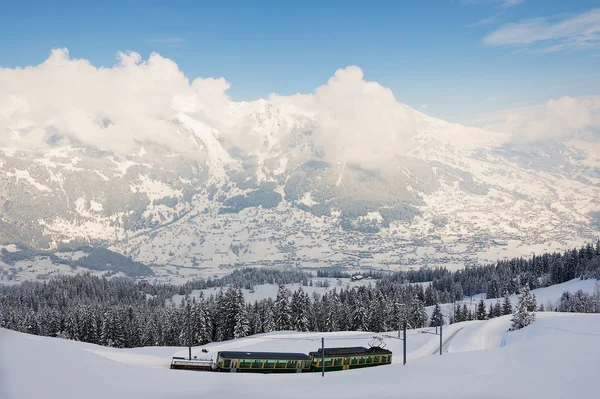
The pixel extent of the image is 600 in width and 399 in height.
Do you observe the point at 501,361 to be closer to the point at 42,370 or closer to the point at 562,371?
the point at 562,371

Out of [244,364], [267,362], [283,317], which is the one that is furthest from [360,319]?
[244,364]

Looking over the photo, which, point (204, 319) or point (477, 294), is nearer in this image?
point (204, 319)

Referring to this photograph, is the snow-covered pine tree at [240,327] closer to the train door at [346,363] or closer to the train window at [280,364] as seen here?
the train door at [346,363]

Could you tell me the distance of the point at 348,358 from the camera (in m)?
49.7

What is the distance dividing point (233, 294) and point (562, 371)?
70942mm

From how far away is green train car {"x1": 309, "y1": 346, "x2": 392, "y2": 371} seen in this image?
157 ft

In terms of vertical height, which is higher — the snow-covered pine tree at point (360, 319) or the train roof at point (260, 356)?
the train roof at point (260, 356)

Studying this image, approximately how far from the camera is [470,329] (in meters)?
90.1

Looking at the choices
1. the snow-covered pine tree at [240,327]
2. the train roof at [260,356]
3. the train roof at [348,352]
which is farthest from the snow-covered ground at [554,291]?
the train roof at [260,356]

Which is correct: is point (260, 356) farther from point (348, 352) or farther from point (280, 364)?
point (348, 352)

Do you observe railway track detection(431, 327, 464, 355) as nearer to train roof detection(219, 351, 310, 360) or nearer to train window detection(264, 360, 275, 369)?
train roof detection(219, 351, 310, 360)

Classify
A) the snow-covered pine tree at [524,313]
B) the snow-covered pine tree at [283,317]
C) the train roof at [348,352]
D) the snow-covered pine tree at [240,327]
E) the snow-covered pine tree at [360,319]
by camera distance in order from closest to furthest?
the train roof at [348,352]
the snow-covered pine tree at [524,313]
the snow-covered pine tree at [240,327]
the snow-covered pine tree at [283,317]
the snow-covered pine tree at [360,319]

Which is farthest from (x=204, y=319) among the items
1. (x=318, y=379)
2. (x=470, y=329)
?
(x=318, y=379)

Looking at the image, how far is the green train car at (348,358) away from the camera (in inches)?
1884
